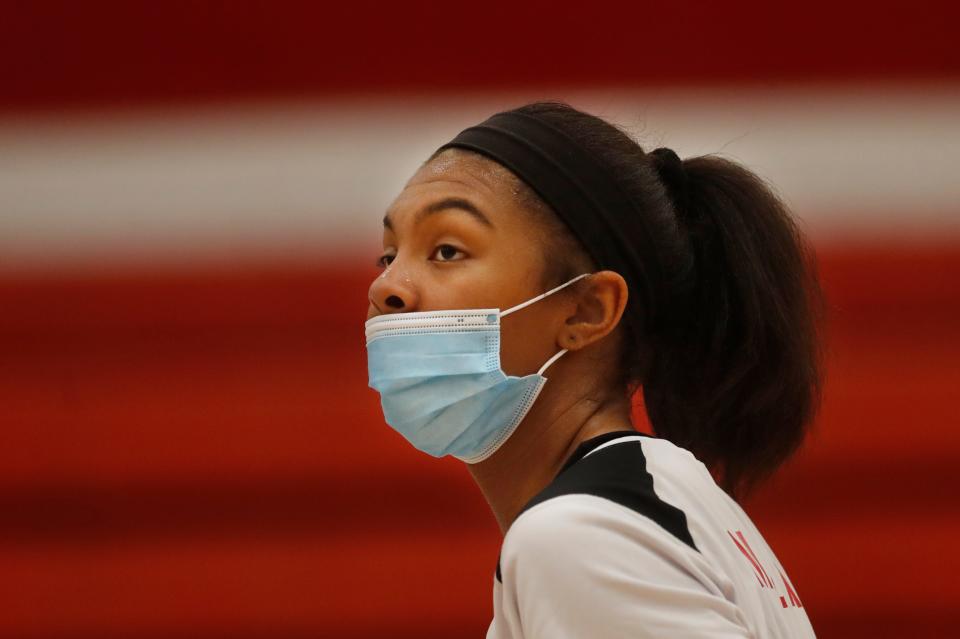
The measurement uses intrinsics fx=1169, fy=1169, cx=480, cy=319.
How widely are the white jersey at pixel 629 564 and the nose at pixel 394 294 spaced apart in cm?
33

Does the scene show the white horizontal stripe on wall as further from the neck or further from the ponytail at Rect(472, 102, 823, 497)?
the neck

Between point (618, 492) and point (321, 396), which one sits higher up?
point (618, 492)

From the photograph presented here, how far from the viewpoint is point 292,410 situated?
111 inches

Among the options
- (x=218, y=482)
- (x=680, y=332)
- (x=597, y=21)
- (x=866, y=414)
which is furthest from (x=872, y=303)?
(x=218, y=482)

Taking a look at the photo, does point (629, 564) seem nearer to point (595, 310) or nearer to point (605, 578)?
point (605, 578)

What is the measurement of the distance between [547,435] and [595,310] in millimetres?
172

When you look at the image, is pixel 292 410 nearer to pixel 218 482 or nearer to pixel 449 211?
pixel 218 482

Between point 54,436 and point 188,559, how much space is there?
455mm

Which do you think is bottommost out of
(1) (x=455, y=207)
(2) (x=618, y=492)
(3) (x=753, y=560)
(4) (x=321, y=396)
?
(4) (x=321, y=396)

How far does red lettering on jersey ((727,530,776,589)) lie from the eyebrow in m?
0.49

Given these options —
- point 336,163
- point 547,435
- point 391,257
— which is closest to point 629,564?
point 547,435

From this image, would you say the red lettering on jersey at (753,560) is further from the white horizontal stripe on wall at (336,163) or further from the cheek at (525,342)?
the white horizontal stripe on wall at (336,163)

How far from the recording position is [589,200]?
1.50 meters

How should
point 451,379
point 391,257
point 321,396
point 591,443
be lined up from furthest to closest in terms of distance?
point 321,396 < point 391,257 < point 451,379 < point 591,443
